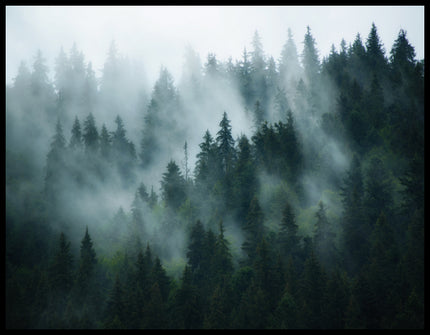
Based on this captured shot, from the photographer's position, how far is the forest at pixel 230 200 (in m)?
45.8

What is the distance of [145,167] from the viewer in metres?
85.1

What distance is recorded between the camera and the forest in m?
45.8

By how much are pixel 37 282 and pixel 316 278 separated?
3735 centimetres

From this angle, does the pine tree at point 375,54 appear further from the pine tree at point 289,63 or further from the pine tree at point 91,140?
the pine tree at point 91,140

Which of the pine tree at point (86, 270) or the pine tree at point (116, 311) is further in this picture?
the pine tree at point (86, 270)

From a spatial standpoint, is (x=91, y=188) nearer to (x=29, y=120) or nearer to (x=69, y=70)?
(x=29, y=120)

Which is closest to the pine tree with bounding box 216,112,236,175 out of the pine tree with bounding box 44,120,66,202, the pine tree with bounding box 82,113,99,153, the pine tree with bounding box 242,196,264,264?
the pine tree with bounding box 242,196,264,264

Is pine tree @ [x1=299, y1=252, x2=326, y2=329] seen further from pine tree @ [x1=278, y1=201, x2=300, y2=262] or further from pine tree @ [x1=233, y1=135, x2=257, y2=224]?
pine tree @ [x1=233, y1=135, x2=257, y2=224]

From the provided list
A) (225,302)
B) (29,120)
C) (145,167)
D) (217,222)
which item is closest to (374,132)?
(217,222)

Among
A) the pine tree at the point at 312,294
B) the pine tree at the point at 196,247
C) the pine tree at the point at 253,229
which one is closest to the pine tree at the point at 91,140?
the pine tree at the point at 196,247

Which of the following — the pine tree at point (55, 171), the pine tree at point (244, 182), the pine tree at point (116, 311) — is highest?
the pine tree at point (55, 171)

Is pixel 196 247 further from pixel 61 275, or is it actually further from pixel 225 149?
pixel 225 149

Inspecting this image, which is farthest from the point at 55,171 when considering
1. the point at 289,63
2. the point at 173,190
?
the point at 289,63

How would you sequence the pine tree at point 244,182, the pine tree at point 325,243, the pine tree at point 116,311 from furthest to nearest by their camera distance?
the pine tree at point 244,182 < the pine tree at point 325,243 < the pine tree at point 116,311
